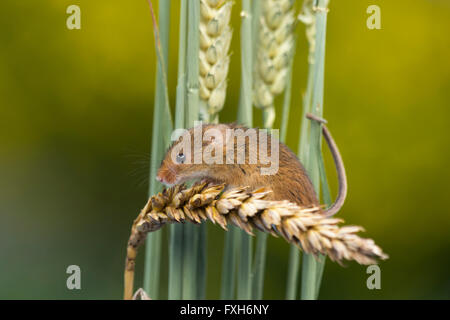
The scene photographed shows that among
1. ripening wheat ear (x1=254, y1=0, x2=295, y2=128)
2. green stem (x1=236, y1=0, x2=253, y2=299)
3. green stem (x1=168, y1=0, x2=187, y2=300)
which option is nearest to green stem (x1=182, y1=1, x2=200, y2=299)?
green stem (x1=168, y1=0, x2=187, y2=300)

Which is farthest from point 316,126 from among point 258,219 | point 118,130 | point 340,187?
point 118,130

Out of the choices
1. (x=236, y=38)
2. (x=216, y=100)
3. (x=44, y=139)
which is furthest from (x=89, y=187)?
(x=216, y=100)

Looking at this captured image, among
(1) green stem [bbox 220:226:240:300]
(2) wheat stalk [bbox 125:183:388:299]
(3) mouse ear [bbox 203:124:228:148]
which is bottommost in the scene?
(1) green stem [bbox 220:226:240:300]

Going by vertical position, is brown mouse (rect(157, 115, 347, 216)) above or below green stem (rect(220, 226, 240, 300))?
above

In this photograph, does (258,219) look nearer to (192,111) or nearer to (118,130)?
(192,111)

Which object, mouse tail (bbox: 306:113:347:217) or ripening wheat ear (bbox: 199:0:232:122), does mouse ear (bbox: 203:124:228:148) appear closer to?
ripening wheat ear (bbox: 199:0:232:122)

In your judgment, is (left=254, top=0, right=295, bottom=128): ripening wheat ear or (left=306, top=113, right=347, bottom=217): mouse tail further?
(left=254, top=0, right=295, bottom=128): ripening wheat ear
